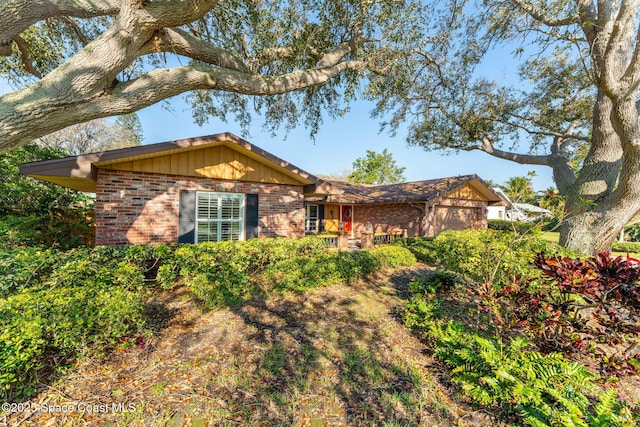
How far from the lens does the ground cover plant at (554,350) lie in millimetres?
2391

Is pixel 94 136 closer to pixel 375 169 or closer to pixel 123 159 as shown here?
pixel 123 159

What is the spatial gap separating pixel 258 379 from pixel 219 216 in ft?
19.0

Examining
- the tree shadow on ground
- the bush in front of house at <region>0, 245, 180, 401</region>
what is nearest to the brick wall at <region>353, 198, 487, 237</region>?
the tree shadow on ground

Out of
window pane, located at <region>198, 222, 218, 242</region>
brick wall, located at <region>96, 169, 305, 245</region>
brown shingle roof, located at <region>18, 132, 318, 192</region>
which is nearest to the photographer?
brown shingle roof, located at <region>18, 132, 318, 192</region>

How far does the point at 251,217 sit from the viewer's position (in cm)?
850

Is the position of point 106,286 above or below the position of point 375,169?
below

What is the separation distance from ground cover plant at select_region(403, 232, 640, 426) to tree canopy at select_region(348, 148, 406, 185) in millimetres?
36990

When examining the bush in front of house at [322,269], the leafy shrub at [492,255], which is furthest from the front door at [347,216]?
the bush in front of house at [322,269]

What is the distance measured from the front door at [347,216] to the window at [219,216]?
1075 cm

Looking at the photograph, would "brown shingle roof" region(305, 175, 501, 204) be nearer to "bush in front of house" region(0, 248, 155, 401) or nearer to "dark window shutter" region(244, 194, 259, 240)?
"dark window shutter" region(244, 194, 259, 240)

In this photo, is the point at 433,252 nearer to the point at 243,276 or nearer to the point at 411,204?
the point at 411,204

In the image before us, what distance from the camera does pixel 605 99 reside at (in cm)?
652

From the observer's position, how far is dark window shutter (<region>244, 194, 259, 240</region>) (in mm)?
8391

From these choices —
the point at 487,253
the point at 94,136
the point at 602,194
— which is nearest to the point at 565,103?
the point at 602,194
